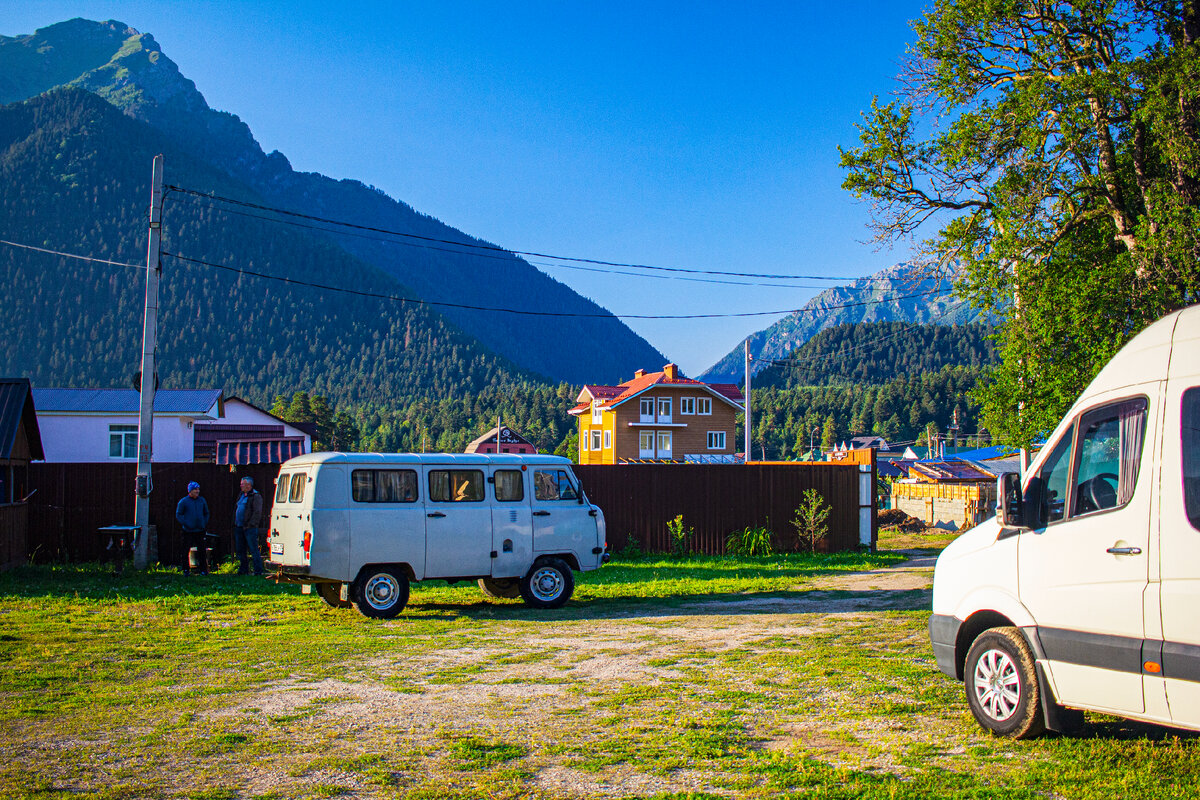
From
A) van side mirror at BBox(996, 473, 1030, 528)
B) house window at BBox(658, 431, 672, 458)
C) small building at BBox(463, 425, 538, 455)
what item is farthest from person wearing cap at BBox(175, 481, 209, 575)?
small building at BBox(463, 425, 538, 455)

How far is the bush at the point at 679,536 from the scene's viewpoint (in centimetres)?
2023

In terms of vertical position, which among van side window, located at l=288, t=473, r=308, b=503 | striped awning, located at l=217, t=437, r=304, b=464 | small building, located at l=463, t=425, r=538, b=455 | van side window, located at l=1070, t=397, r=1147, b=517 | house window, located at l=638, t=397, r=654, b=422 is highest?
house window, located at l=638, t=397, r=654, b=422

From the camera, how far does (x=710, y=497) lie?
2048 centimetres

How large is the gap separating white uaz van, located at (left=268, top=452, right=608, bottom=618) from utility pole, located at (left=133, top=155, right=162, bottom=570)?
5.80 m

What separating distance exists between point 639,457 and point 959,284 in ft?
205

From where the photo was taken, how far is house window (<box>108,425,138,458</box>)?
107ft

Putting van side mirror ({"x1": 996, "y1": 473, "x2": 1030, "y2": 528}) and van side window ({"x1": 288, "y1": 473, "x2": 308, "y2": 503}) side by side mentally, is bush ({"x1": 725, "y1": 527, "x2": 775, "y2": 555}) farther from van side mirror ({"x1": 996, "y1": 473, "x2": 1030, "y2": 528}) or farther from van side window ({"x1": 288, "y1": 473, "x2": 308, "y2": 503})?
van side mirror ({"x1": 996, "y1": 473, "x2": 1030, "y2": 528})

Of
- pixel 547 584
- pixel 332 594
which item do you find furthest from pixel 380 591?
pixel 547 584

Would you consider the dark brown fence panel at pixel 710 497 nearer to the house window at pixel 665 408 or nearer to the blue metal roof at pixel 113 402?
the blue metal roof at pixel 113 402

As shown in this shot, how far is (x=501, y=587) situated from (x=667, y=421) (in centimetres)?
6639

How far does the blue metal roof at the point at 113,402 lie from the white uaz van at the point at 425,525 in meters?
22.7

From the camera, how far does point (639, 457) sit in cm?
7950

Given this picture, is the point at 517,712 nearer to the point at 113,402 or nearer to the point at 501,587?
the point at 501,587

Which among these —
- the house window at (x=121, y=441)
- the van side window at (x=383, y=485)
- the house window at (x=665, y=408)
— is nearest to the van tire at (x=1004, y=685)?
the van side window at (x=383, y=485)
